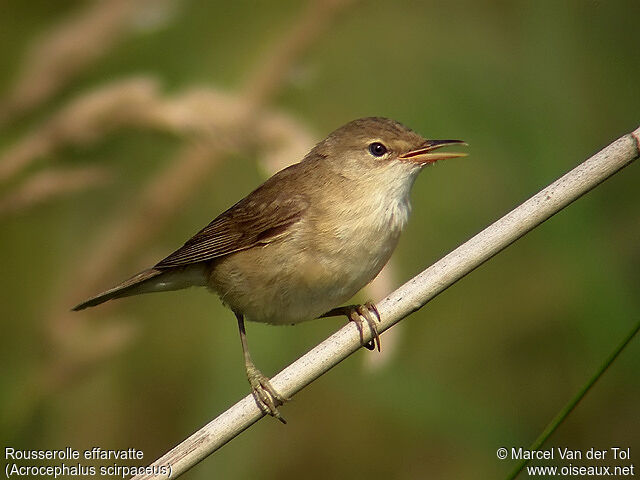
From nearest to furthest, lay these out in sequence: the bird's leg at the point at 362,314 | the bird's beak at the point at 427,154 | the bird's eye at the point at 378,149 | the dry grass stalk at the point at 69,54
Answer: the bird's leg at the point at 362,314
the dry grass stalk at the point at 69,54
the bird's beak at the point at 427,154
the bird's eye at the point at 378,149

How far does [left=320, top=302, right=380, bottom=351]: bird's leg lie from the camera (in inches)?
104

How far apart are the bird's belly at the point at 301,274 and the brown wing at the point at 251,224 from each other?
55 millimetres

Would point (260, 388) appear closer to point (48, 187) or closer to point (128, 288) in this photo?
point (128, 288)

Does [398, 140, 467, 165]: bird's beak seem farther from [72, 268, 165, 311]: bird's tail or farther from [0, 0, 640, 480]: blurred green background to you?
[72, 268, 165, 311]: bird's tail

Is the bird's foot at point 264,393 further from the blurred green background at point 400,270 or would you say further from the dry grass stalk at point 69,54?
the dry grass stalk at point 69,54

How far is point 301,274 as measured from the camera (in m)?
3.06

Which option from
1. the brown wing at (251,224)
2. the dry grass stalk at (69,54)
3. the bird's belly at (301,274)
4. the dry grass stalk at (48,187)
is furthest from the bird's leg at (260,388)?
the dry grass stalk at (69,54)

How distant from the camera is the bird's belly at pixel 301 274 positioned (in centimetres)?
297

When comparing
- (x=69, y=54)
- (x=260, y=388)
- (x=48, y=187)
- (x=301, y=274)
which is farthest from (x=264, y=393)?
(x=69, y=54)

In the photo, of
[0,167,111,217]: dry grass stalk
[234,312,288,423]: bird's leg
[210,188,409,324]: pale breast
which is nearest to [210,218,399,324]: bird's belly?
[210,188,409,324]: pale breast

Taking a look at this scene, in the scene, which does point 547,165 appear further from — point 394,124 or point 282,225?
point 282,225

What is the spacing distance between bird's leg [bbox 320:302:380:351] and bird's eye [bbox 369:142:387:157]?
57cm

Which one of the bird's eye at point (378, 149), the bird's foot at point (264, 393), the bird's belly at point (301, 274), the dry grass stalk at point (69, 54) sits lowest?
the bird's foot at point (264, 393)

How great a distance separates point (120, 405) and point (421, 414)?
4.92 feet
